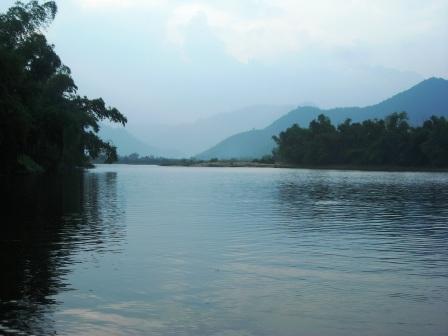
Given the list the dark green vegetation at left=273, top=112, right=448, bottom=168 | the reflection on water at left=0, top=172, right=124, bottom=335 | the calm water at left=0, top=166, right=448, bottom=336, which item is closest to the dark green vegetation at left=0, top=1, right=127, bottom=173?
the reflection on water at left=0, top=172, right=124, bottom=335

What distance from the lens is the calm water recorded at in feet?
33.6

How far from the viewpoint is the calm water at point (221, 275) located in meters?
10.2

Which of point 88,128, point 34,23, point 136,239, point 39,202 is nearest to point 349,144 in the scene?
point 88,128

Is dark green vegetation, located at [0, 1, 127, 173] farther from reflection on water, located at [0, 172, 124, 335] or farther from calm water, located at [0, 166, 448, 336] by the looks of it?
calm water, located at [0, 166, 448, 336]

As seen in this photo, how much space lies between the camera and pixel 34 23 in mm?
63875

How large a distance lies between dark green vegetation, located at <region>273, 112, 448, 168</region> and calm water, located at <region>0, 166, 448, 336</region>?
116028 millimetres

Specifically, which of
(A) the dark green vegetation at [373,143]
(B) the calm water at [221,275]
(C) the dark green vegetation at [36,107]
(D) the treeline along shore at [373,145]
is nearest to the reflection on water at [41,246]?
(B) the calm water at [221,275]

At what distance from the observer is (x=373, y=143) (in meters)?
157

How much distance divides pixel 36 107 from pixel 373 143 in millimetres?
115989

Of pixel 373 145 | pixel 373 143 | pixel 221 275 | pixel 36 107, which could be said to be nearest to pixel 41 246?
pixel 221 275

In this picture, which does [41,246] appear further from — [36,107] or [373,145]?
[373,145]

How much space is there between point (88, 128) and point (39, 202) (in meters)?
62.2

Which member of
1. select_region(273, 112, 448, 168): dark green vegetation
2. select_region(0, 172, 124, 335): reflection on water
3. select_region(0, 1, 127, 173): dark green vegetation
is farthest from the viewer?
select_region(273, 112, 448, 168): dark green vegetation

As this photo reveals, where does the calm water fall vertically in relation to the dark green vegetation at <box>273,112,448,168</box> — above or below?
below
